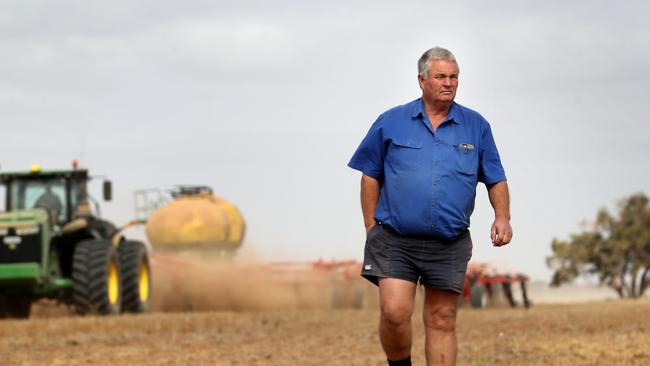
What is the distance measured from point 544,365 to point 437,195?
141 inches

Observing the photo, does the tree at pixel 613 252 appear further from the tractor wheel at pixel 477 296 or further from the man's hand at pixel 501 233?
the man's hand at pixel 501 233

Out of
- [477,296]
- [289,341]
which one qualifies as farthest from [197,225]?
[289,341]

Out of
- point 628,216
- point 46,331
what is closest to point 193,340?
point 46,331

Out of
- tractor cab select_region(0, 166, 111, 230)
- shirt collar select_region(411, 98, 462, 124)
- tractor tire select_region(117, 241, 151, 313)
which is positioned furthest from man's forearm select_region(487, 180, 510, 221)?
tractor tire select_region(117, 241, 151, 313)

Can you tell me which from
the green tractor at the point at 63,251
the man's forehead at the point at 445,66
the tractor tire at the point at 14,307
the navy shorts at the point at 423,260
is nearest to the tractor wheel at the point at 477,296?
the green tractor at the point at 63,251

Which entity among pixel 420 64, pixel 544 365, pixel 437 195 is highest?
pixel 420 64

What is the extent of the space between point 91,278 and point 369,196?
43.7ft

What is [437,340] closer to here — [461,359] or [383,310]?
[383,310]

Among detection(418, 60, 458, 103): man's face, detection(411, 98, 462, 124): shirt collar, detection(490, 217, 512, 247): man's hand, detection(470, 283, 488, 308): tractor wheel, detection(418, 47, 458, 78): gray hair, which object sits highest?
detection(418, 47, 458, 78): gray hair

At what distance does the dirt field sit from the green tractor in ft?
4.85

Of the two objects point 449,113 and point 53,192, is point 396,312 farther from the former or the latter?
point 53,192

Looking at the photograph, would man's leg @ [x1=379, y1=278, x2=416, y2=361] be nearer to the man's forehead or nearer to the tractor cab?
the man's forehead

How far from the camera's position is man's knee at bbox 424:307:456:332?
22.1ft

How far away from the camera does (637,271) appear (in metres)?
57.5
